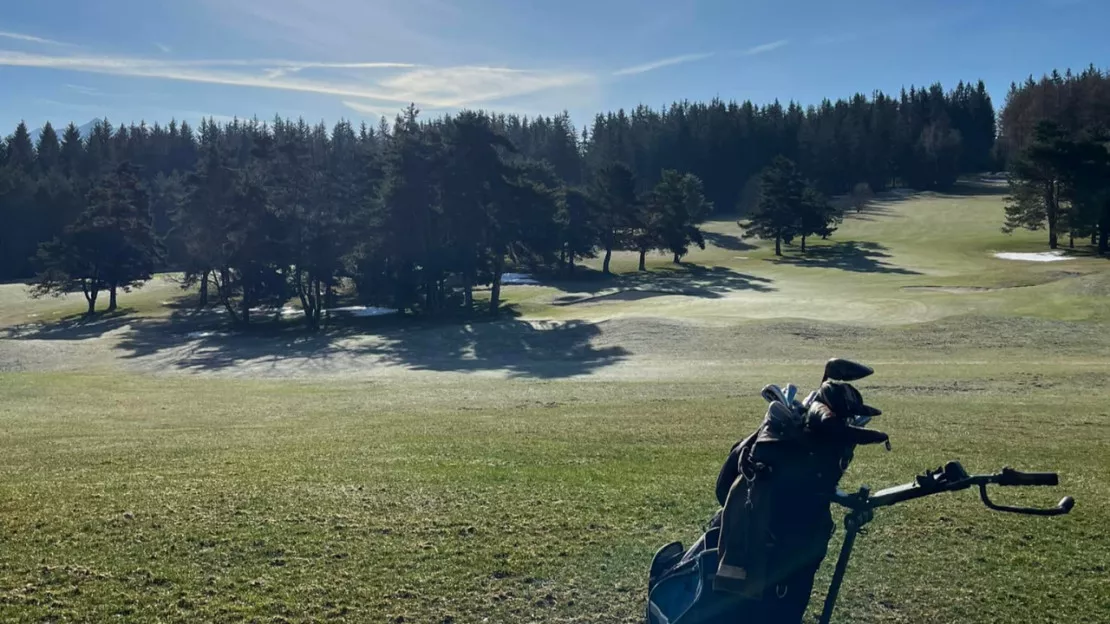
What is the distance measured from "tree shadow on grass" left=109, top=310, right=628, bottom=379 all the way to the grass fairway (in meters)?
0.49

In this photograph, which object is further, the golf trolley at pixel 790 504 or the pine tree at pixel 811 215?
the pine tree at pixel 811 215

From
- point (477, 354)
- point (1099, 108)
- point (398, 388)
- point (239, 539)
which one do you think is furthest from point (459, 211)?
point (1099, 108)

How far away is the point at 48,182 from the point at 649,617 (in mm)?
103833

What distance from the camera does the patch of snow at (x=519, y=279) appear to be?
69.5 meters

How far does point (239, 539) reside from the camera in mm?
7684

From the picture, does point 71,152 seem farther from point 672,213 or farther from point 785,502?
point 785,502

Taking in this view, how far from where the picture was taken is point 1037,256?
66.7 meters

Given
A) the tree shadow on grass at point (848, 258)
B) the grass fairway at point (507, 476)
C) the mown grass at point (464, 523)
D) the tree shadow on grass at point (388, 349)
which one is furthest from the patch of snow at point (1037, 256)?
the mown grass at point (464, 523)

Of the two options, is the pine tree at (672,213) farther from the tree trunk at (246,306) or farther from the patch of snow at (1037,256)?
the tree trunk at (246,306)

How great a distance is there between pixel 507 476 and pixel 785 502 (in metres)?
6.84

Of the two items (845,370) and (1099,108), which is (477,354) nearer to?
(845,370)

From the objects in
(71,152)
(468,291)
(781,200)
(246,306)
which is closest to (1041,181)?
(781,200)

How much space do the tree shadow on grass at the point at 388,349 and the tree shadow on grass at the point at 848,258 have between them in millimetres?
31094

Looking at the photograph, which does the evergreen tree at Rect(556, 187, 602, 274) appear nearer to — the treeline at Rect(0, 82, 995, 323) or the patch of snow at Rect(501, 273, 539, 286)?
the treeline at Rect(0, 82, 995, 323)
